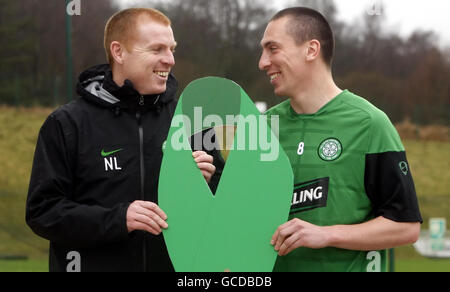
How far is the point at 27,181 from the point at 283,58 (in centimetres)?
1341

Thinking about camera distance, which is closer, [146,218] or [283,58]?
[146,218]

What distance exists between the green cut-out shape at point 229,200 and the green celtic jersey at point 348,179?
14 cm

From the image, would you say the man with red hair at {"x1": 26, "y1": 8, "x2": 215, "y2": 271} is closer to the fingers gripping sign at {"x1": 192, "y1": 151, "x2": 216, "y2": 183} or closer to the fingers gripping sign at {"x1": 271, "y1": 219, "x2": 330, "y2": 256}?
the fingers gripping sign at {"x1": 192, "y1": 151, "x2": 216, "y2": 183}

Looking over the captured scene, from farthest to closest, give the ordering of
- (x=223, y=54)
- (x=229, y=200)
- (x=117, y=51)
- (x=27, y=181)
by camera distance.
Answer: (x=27, y=181) < (x=223, y=54) < (x=117, y=51) < (x=229, y=200)

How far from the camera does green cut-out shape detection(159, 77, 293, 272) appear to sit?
207 centimetres

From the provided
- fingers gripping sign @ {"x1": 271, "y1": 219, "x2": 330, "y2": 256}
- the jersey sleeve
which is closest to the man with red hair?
fingers gripping sign @ {"x1": 271, "y1": 219, "x2": 330, "y2": 256}

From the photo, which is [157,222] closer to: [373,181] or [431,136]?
[373,181]

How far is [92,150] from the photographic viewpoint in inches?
88.0

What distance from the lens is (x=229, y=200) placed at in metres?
2.10

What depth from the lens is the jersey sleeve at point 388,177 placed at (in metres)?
2.07

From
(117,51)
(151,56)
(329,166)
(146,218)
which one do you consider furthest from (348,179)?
(117,51)
